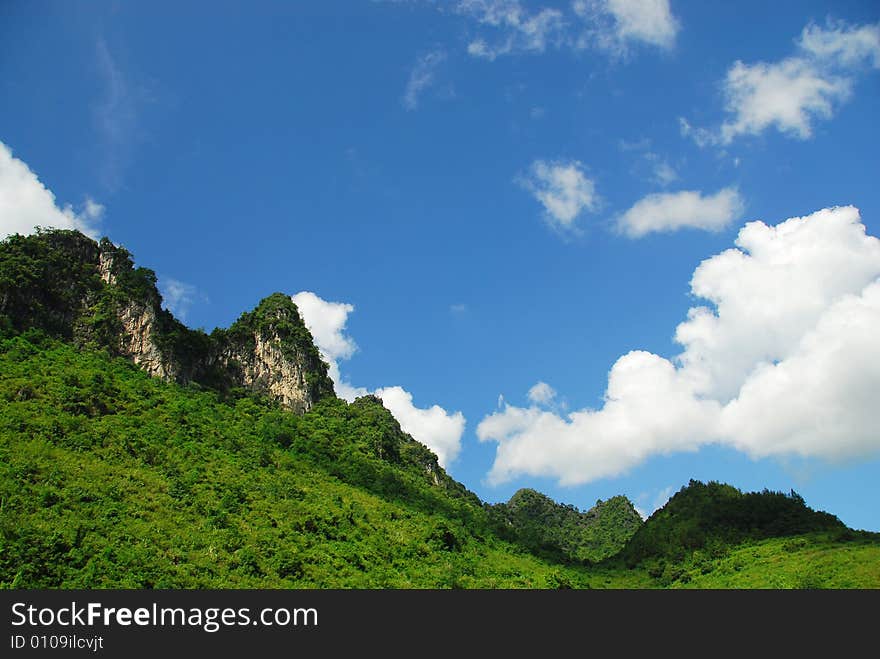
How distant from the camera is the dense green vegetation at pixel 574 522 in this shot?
331ft

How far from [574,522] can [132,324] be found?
91158mm

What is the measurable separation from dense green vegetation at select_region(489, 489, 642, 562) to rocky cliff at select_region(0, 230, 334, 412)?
41.7m

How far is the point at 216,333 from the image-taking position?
74.1m

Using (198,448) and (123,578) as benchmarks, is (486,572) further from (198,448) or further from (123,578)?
(123,578)

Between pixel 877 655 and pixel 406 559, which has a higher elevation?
pixel 406 559

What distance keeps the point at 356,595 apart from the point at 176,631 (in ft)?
19.2

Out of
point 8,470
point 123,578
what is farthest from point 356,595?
point 8,470

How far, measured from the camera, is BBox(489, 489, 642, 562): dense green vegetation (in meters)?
101

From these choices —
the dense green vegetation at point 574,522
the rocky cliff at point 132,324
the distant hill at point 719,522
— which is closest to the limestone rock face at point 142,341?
the rocky cliff at point 132,324

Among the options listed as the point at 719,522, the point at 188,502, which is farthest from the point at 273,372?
the point at 719,522

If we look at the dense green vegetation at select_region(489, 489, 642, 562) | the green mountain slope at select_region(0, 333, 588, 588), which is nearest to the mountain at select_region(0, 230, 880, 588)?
the green mountain slope at select_region(0, 333, 588, 588)

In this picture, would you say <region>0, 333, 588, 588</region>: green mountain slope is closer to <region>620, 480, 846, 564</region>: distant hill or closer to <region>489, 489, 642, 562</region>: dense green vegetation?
<region>620, 480, 846, 564</region>: distant hill

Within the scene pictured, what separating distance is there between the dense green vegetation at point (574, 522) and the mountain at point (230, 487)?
30134 millimetres

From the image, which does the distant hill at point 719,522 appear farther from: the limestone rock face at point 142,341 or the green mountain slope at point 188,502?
the limestone rock face at point 142,341
